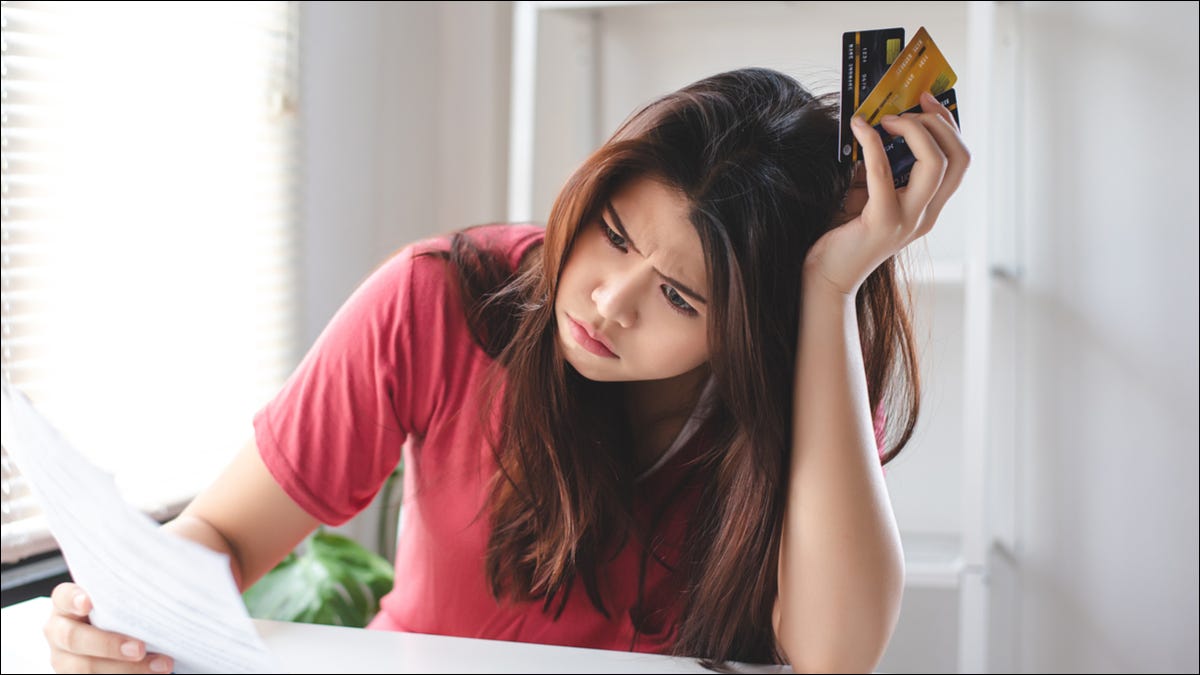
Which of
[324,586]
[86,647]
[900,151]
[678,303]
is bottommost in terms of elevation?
[324,586]

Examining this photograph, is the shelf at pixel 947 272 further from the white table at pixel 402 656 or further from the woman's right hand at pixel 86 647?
the woman's right hand at pixel 86 647

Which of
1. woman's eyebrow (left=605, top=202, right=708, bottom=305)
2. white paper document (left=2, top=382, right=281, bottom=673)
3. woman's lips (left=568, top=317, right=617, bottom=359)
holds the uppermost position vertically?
woman's eyebrow (left=605, top=202, right=708, bottom=305)

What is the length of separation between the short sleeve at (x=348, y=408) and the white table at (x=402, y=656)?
279 millimetres

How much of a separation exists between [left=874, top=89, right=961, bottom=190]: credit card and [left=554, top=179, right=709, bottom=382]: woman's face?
150 millimetres

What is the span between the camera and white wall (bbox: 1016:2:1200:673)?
1.87m

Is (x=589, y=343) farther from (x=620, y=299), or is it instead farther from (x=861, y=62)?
(x=861, y=62)

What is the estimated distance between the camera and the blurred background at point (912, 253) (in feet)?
5.15

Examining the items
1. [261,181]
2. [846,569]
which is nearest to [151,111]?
[261,181]

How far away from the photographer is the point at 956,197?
1924 mm

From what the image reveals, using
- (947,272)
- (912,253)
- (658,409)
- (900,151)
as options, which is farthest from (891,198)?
(947,272)

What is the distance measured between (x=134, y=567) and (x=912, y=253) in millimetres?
1174

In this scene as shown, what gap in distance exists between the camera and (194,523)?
916 mm

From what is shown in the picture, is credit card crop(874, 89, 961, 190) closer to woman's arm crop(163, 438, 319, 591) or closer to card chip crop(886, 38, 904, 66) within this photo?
card chip crop(886, 38, 904, 66)

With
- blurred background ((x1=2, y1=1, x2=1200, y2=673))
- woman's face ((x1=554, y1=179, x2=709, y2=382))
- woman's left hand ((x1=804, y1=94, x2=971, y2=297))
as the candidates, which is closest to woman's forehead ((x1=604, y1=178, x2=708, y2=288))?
woman's face ((x1=554, y1=179, x2=709, y2=382))
